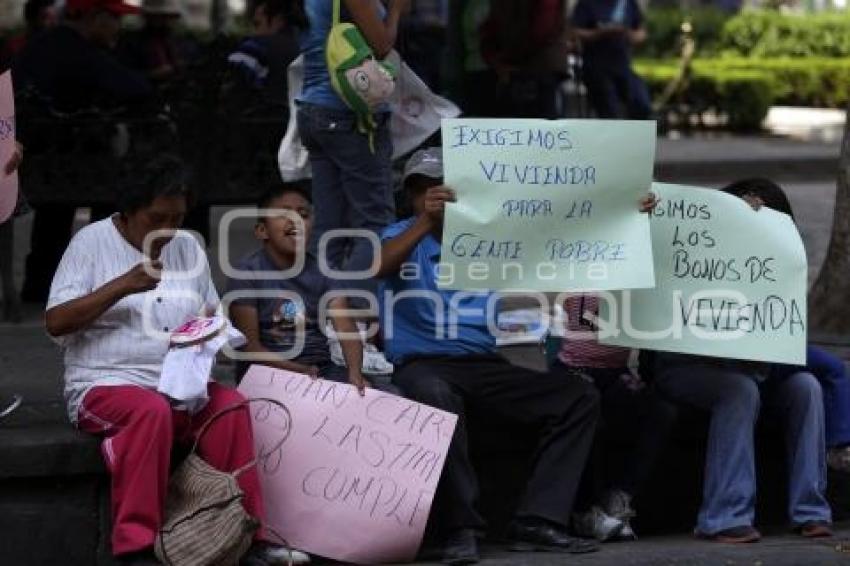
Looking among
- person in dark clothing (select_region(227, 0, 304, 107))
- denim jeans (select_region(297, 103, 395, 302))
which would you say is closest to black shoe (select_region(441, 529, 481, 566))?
denim jeans (select_region(297, 103, 395, 302))

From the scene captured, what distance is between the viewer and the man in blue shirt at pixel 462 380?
640 cm

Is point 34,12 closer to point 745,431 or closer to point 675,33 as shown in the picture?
point 745,431

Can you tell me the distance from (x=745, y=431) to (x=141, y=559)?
1979 mm

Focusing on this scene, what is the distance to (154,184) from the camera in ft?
20.3

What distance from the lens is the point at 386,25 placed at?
725 cm

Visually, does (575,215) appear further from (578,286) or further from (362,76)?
(362,76)

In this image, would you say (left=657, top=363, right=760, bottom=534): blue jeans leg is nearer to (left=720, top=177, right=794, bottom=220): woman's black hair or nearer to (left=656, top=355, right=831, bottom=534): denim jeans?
(left=656, top=355, right=831, bottom=534): denim jeans

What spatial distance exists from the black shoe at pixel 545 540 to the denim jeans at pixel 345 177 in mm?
1309

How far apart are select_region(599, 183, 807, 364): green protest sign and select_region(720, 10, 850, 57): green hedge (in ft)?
55.6

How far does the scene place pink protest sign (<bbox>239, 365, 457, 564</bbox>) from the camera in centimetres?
630

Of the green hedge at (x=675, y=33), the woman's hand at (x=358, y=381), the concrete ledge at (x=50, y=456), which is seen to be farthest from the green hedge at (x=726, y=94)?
the concrete ledge at (x=50, y=456)

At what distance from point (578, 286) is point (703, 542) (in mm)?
931

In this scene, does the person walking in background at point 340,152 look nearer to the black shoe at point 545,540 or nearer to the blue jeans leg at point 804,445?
the black shoe at point 545,540

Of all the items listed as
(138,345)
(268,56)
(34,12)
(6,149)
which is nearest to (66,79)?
(268,56)
